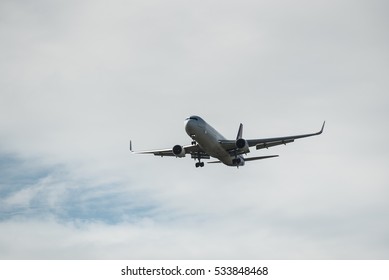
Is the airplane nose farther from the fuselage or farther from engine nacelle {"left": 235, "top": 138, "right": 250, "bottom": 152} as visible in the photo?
engine nacelle {"left": 235, "top": 138, "right": 250, "bottom": 152}

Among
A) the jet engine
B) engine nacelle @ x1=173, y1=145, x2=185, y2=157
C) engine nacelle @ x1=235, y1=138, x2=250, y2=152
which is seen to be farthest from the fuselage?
engine nacelle @ x1=173, y1=145, x2=185, y2=157

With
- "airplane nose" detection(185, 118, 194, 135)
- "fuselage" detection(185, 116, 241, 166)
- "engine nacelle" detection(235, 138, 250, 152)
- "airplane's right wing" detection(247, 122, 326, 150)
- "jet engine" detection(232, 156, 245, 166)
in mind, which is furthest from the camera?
"jet engine" detection(232, 156, 245, 166)

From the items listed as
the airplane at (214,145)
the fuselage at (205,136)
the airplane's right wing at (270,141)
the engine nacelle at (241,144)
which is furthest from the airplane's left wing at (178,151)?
the airplane's right wing at (270,141)

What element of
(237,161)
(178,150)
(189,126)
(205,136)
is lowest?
(237,161)

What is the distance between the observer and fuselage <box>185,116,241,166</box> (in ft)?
227

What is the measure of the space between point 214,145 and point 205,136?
2.44 m

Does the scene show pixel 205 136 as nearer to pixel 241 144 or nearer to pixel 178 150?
pixel 241 144

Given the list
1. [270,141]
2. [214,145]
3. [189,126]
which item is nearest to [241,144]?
[214,145]

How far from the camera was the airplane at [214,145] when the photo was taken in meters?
69.8

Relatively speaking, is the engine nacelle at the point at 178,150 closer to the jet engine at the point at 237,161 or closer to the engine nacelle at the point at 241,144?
the jet engine at the point at 237,161

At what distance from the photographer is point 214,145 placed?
71812 mm

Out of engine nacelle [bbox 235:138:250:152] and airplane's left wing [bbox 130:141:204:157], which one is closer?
engine nacelle [bbox 235:138:250:152]

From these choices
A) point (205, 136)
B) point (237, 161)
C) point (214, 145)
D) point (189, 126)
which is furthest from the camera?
point (237, 161)
